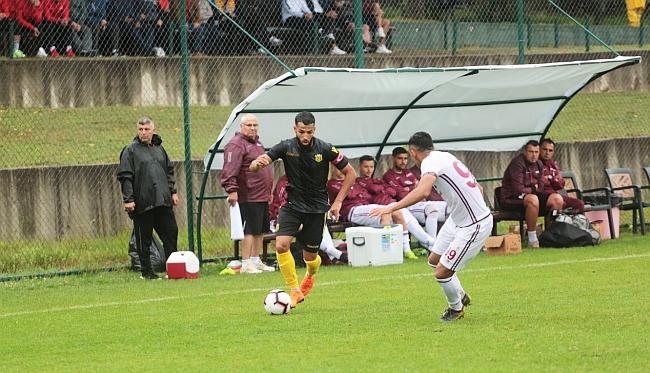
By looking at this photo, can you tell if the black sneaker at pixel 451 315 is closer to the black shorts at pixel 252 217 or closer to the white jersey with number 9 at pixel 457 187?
the white jersey with number 9 at pixel 457 187

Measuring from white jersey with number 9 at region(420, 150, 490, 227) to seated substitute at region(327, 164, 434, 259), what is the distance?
5.90 metres

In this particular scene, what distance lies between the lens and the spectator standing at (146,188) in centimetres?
1312

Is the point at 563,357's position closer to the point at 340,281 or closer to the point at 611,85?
the point at 340,281

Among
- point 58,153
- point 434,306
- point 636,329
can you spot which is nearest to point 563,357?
point 636,329

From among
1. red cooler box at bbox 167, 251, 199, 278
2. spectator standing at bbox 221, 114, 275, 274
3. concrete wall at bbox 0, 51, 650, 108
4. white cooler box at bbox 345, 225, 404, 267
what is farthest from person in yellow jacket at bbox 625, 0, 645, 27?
red cooler box at bbox 167, 251, 199, 278

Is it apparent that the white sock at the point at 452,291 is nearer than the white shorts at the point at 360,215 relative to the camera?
Yes

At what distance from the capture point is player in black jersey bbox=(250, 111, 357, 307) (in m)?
10.2

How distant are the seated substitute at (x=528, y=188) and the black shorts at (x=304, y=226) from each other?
5994mm

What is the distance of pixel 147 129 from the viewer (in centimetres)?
1322

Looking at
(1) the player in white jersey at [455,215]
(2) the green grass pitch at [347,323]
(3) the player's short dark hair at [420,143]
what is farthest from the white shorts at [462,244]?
(3) the player's short dark hair at [420,143]

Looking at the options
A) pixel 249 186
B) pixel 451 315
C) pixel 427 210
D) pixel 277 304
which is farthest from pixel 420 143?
pixel 427 210

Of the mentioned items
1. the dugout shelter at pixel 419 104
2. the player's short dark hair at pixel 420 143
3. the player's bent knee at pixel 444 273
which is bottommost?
the player's bent knee at pixel 444 273

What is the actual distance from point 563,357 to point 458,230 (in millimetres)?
2138

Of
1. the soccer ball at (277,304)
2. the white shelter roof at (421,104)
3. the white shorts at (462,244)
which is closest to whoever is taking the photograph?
the white shorts at (462,244)
